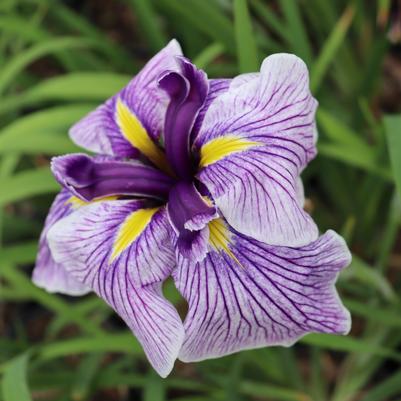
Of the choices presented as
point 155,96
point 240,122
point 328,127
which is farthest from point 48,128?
point 240,122

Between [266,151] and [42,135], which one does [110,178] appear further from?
[42,135]

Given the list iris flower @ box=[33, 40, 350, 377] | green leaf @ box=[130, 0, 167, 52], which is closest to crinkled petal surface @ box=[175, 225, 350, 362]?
iris flower @ box=[33, 40, 350, 377]

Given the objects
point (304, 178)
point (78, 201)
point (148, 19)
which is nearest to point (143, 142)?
point (78, 201)

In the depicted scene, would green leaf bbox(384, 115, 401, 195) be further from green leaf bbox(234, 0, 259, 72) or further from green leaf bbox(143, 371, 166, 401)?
green leaf bbox(143, 371, 166, 401)

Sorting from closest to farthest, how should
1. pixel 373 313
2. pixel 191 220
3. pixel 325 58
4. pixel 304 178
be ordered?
1. pixel 191 220
2. pixel 373 313
3. pixel 325 58
4. pixel 304 178

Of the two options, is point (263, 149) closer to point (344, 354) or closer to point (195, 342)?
point (195, 342)

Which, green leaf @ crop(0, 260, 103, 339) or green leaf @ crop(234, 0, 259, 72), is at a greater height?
green leaf @ crop(234, 0, 259, 72)
